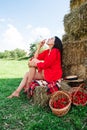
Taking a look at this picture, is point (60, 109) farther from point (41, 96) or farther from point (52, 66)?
point (52, 66)

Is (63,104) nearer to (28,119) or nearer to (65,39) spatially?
(28,119)

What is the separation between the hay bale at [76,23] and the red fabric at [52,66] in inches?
35.4

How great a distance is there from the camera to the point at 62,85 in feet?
21.9

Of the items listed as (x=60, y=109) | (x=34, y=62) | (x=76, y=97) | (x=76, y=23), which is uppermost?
(x=76, y=23)

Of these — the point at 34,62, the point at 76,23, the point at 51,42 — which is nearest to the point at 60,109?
the point at 34,62

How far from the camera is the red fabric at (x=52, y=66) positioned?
22.7ft

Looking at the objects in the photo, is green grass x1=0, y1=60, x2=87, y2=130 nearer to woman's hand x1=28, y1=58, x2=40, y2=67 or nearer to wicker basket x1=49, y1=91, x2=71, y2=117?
wicker basket x1=49, y1=91, x2=71, y2=117

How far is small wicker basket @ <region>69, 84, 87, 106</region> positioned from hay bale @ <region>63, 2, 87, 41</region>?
1866 millimetres

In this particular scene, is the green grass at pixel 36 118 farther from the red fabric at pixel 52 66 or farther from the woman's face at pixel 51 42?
the woman's face at pixel 51 42

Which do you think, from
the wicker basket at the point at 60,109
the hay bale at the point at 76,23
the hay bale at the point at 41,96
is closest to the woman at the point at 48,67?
the hay bale at the point at 76,23

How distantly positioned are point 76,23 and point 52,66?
1418 mm

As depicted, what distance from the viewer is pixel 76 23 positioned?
759cm

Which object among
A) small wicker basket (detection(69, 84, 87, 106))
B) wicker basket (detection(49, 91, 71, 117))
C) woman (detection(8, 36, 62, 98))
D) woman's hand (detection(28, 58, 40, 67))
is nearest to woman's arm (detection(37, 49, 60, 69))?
woman (detection(8, 36, 62, 98))

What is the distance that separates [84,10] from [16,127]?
12.3ft
